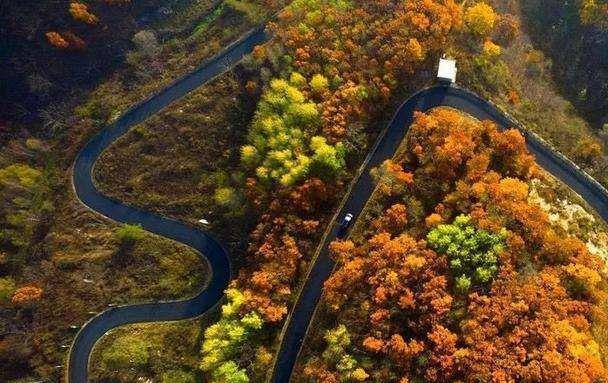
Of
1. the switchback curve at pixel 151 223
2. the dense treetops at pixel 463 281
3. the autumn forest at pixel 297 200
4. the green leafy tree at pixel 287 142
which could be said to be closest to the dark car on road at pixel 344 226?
the autumn forest at pixel 297 200

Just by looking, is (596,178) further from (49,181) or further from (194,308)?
(49,181)

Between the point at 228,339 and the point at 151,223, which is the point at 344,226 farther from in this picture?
the point at 151,223

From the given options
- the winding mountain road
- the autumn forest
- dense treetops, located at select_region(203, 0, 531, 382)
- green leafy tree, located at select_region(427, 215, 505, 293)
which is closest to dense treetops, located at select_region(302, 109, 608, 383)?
green leafy tree, located at select_region(427, 215, 505, 293)

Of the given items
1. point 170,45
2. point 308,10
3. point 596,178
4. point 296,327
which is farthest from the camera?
point 170,45

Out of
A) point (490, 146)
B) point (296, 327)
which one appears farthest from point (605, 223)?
point (296, 327)

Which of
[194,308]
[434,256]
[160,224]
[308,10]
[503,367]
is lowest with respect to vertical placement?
[194,308]
